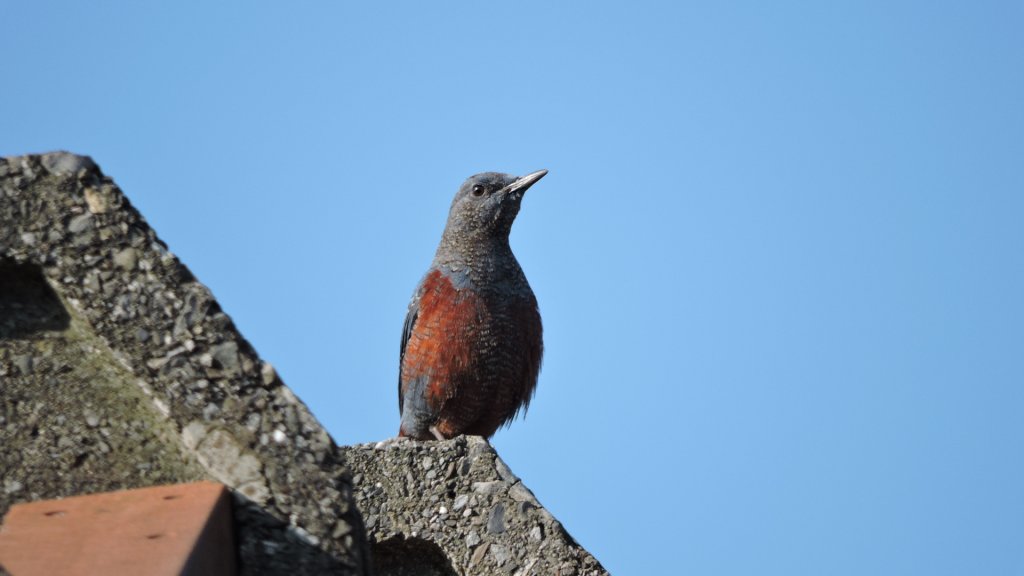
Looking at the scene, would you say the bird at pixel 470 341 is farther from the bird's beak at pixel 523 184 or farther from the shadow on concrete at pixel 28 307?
the shadow on concrete at pixel 28 307

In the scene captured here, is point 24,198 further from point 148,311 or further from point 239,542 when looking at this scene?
point 239,542

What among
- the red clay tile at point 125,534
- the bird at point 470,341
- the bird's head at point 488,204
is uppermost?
the bird's head at point 488,204

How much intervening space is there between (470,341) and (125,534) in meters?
8.02

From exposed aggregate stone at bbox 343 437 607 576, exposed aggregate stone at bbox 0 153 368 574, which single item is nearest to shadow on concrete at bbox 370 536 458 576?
exposed aggregate stone at bbox 343 437 607 576

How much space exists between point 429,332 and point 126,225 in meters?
7.70

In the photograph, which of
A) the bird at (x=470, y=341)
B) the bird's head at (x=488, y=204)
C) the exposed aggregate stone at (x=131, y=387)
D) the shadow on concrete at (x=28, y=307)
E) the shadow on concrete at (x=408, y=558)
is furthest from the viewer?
the bird's head at (x=488, y=204)

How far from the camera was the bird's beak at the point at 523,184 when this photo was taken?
1236 centimetres

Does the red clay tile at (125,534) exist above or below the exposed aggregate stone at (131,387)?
below

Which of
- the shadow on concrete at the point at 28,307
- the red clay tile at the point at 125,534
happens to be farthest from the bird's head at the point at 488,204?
the red clay tile at the point at 125,534

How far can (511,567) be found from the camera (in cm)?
639

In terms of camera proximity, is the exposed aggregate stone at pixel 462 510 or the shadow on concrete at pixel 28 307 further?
the exposed aggregate stone at pixel 462 510

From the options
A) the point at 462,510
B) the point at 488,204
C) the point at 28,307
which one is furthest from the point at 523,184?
the point at 28,307

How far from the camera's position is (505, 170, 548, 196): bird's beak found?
12.4 m

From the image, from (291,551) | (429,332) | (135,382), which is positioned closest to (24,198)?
(135,382)
